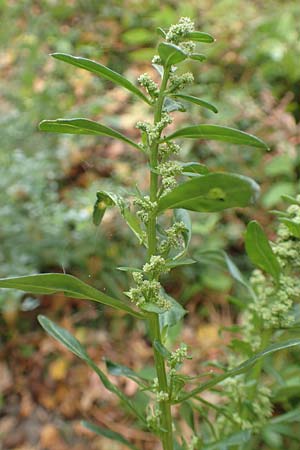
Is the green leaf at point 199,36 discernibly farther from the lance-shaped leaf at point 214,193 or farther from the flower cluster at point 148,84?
the lance-shaped leaf at point 214,193

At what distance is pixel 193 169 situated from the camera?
0.67 meters

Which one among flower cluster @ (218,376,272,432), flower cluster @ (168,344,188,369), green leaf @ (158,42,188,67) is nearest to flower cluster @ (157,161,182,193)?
green leaf @ (158,42,188,67)

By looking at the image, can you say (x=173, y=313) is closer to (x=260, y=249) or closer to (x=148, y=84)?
(x=260, y=249)

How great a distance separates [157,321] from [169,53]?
0.34 m

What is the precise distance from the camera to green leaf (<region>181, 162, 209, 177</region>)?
65 cm

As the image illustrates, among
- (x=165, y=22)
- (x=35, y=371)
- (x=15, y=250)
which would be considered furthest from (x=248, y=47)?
(x=35, y=371)

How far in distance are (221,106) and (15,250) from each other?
108cm

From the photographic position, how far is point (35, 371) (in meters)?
1.78

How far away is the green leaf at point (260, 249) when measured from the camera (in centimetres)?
→ 70

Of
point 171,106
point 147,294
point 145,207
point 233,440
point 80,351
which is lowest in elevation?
point 233,440

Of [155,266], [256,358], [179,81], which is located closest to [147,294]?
[155,266]

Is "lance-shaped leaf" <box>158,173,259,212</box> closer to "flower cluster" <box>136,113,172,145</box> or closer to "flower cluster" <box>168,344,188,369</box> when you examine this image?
"flower cluster" <box>136,113,172,145</box>

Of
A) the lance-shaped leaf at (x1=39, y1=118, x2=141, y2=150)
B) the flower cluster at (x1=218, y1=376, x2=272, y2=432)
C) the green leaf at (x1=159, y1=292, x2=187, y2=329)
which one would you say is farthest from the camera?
the flower cluster at (x1=218, y1=376, x2=272, y2=432)

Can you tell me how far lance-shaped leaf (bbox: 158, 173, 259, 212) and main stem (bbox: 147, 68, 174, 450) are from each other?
55mm
